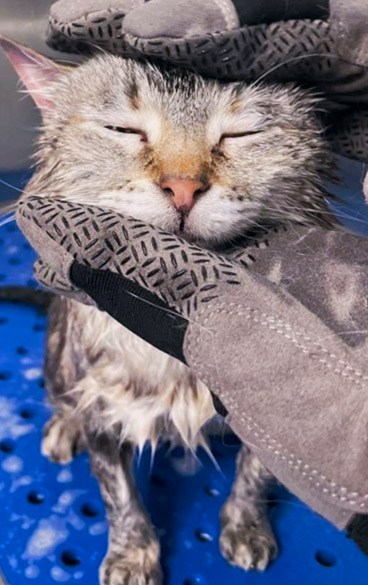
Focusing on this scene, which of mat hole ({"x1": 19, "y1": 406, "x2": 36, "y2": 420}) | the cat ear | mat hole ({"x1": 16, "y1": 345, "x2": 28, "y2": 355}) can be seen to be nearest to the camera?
the cat ear

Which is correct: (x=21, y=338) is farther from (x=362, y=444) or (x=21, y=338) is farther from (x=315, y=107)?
(x=362, y=444)

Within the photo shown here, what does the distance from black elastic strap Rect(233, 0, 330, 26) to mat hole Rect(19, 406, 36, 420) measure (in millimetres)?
795

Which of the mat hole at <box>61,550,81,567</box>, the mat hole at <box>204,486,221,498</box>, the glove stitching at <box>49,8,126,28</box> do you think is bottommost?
the mat hole at <box>61,550,81,567</box>

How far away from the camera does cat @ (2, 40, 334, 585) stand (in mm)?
703

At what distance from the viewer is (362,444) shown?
482 millimetres

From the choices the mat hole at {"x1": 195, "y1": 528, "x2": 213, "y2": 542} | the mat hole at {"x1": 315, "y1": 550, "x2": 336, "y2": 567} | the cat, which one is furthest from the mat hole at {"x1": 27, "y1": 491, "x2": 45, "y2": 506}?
the mat hole at {"x1": 315, "y1": 550, "x2": 336, "y2": 567}

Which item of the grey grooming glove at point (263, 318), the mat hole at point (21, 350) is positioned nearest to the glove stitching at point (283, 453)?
the grey grooming glove at point (263, 318)

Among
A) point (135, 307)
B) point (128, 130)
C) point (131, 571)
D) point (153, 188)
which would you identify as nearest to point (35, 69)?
point (128, 130)

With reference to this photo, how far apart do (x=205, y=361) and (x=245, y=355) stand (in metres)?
0.03

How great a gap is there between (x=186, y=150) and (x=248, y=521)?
1.86 feet

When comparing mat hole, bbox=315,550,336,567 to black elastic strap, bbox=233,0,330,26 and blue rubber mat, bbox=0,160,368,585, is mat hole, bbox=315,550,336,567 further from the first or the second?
black elastic strap, bbox=233,0,330,26

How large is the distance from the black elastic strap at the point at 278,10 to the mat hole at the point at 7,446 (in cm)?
78

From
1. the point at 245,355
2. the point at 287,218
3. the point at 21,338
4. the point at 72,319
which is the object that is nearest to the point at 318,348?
the point at 245,355

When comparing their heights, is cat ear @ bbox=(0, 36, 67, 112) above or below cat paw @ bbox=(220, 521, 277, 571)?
above
